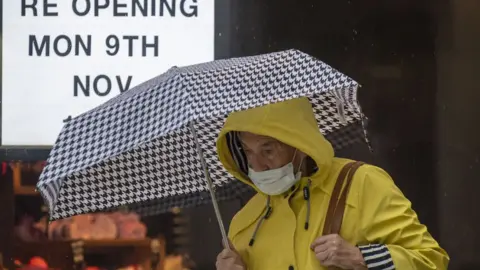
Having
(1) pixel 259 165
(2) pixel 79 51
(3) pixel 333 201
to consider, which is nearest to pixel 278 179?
(1) pixel 259 165

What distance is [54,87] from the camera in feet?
16.0

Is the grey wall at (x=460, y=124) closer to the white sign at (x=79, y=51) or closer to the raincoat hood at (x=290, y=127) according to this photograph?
the white sign at (x=79, y=51)

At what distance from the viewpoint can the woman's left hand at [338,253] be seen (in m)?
2.51

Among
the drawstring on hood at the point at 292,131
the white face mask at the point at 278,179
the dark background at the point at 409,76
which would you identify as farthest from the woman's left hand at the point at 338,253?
the dark background at the point at 409,76

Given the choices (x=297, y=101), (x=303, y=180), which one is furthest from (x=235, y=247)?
(x=297, y=101)

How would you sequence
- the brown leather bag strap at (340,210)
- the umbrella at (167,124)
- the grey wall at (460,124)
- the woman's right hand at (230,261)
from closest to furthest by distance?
the umbrella at (167,124), the brown leather bag strap at (340,210), the woman's right hand at (230,261), the grey wall at (460,124)

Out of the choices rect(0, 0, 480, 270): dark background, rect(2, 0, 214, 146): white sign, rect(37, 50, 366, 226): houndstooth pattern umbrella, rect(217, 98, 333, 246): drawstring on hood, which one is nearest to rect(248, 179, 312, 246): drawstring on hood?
rect(217, 98, 333, 246): drawstring on hood

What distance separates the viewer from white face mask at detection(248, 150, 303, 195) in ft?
8.97

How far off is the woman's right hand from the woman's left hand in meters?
0.31

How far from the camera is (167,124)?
8.01 feet

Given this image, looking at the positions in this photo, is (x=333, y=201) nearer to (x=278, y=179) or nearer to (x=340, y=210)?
(x=340, y=210)

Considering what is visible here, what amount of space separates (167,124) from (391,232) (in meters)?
0.79

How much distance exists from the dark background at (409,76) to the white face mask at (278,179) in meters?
2.17

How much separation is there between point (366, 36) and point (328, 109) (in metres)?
1.74
